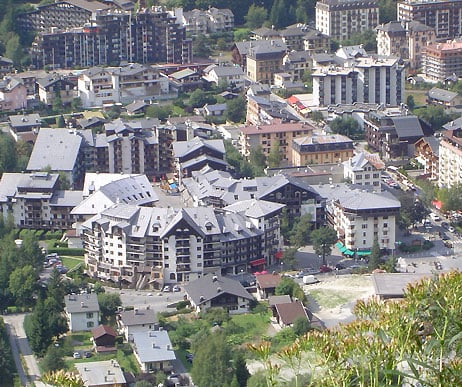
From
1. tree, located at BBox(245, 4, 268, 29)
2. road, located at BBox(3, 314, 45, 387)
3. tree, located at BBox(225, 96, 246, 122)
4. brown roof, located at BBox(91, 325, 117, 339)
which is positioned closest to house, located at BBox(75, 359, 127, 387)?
road, located at BBox(3, 314, 45, 387)

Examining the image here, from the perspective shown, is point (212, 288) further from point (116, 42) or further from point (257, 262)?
point (116, 42)

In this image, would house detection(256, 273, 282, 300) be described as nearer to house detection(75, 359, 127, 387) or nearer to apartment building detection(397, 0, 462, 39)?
house detection(75, 359, 127, 387)

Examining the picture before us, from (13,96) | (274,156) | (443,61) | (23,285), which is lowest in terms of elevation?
(23,285)

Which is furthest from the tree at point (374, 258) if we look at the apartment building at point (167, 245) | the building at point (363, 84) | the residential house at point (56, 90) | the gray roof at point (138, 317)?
the residential house at point (56, 90)

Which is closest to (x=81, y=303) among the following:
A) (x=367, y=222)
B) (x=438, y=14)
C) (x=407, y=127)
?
(x=367, y=222)

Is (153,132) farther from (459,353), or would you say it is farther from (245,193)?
(459,353)
